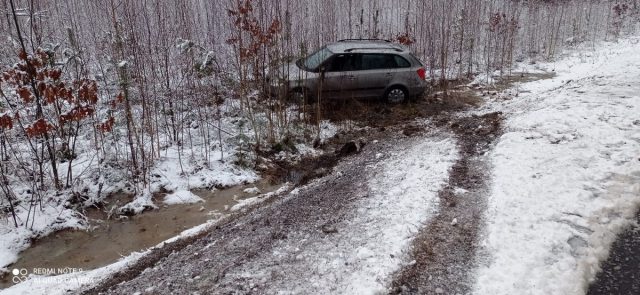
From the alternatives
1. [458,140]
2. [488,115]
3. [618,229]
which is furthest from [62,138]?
[488,115]

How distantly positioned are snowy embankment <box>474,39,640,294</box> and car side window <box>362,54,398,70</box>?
2.78 m

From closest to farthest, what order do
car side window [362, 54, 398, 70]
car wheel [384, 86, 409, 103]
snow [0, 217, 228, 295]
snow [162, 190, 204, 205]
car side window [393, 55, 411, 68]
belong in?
snow [0, 217, 228, 295] → snow [162, 190, 204, 205] → car side window [362, 54, 398, 70] → car side window [393, 55, 411, 68] → car wheel [384, 86, 409, 103]

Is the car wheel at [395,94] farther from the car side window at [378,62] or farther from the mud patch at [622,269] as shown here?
the mud patch at [622,269]

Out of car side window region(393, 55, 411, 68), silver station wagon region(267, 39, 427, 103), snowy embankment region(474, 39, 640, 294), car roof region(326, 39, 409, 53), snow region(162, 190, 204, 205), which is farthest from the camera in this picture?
car side window region(393, 55, 411, 68)

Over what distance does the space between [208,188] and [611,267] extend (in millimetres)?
5298

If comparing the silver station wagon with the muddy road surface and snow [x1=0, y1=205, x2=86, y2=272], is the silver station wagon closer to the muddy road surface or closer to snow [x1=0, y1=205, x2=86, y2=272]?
the muddy road surface

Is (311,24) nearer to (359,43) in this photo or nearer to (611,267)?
(359,43)

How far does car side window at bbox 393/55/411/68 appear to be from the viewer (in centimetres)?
958

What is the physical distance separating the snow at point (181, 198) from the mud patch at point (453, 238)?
354 centimetres

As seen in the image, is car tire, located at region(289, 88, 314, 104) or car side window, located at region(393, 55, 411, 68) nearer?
car tire, located at region(289, 88, 314, 104)

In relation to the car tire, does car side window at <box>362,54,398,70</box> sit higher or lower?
higher

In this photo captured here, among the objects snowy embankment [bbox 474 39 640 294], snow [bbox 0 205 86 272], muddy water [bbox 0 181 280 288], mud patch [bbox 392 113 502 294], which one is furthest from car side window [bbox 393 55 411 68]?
snow [bbox 0 205 86 272]

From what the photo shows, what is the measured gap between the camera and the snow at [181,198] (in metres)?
6.31

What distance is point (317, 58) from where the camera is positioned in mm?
9312
